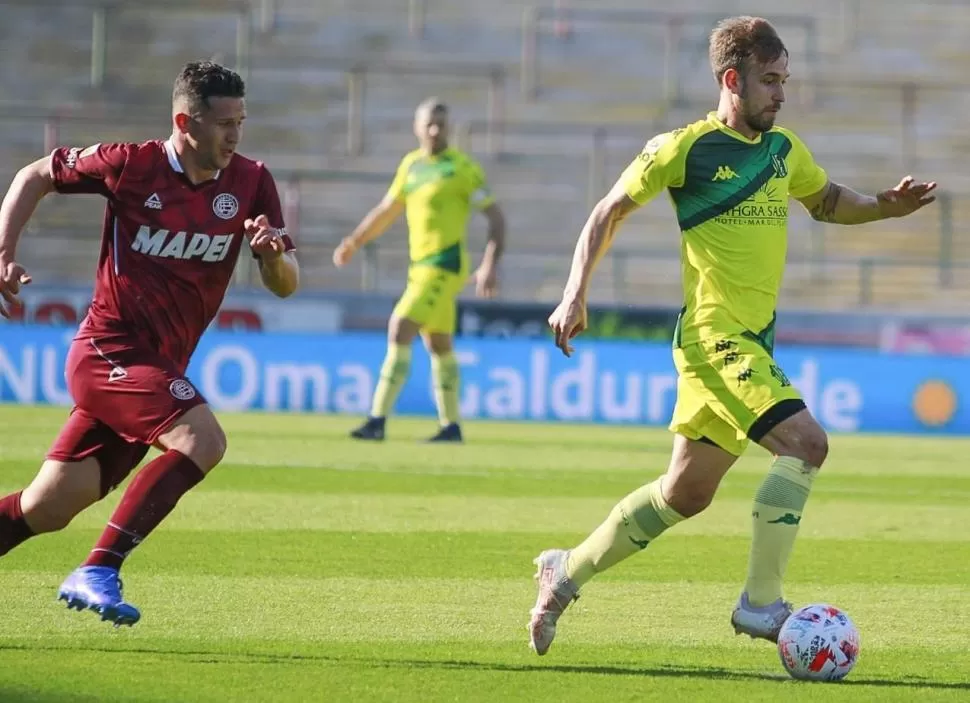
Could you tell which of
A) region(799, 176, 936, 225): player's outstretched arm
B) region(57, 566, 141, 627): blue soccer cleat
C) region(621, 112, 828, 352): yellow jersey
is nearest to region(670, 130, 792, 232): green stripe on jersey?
region(621, 112, 828, 352): yellow jersey

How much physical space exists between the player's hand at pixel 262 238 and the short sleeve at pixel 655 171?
1.14 metres

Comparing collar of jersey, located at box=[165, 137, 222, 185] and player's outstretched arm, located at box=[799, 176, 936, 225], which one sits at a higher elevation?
collar of jersey, located at box=[165, 137, 222, 185]

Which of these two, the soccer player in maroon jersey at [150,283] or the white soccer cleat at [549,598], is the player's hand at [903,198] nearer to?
the white soccer cleat at [549,598]

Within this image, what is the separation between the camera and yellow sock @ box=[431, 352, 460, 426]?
45.7ft

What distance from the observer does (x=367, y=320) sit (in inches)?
712

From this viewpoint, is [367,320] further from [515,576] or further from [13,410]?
[515,576]

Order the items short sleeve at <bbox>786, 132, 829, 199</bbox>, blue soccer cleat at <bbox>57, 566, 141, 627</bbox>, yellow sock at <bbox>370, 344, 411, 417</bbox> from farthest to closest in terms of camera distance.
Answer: yellow sock at <bbox>370, 344, 411, 417</bbox> < short sleeve at <bbox>786, 132, 829, 199</bbox> < blue soccer cleat at <bbox>57, 566, 141, 627</bbox>

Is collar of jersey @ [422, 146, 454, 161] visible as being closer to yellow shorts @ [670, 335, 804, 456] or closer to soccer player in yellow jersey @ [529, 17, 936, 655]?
soccer player in yellow jersey @ [529, 17, 936, 655]

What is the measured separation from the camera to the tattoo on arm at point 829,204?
637cm

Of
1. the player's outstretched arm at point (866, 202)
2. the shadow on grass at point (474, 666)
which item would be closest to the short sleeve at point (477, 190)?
the player's outstretched arm at point (866, 202)

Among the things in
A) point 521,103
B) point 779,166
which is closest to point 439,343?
point 779,166

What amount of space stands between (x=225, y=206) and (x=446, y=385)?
8058mm

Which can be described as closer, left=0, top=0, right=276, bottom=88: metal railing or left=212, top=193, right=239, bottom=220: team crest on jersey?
left=212, top=193, right=239, bottom=220: team crest on jersey

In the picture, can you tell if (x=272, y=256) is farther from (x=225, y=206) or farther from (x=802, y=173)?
(x=802, y=173)
